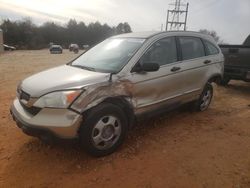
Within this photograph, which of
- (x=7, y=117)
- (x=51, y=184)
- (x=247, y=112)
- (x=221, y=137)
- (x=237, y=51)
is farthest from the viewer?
(x=237, y=51)

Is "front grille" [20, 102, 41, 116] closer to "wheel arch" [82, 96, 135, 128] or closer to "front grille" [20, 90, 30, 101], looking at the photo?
Answer: "front grille" [20, 90, 30, 101]

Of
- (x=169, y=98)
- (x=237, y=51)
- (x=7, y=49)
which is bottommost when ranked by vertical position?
(x=7, y=49)

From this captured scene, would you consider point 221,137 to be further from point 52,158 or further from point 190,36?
point 52,158

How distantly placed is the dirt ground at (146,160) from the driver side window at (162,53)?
4.22 feet

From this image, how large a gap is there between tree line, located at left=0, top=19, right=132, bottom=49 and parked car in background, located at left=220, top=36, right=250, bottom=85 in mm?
51555

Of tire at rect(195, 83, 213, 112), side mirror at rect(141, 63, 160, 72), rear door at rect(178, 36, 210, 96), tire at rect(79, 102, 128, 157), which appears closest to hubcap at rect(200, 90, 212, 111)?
tire at rect(195, 83, 213, 112)

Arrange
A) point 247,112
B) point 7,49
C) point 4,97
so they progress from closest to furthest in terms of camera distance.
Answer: point 247,112, point 4,97, point 7,49

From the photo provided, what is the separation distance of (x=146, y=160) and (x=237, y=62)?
5.80 meters

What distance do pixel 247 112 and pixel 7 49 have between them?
46743 mm

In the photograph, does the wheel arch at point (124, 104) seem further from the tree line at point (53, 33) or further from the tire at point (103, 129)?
the tree line at point (53, 33)

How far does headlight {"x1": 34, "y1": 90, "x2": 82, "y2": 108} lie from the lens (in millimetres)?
3410

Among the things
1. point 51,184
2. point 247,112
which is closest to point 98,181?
point 51,184

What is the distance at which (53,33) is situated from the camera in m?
70.8

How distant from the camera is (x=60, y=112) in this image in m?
3.40
